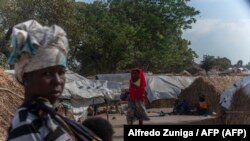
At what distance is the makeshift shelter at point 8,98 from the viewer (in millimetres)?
8031

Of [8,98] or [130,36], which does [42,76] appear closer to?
[8,98]

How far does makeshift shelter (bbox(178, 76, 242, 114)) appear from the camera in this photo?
2089 cm

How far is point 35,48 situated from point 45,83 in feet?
0.49

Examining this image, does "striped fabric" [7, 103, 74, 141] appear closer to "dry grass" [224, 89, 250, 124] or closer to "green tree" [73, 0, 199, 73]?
"dry grass" [224, 89, 250, 124]

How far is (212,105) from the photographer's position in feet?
69.5

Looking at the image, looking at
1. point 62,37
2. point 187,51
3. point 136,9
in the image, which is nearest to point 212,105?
point 62,37

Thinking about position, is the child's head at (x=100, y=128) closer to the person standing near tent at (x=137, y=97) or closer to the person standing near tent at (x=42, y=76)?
the person standing near tent at (x=42, y=76)

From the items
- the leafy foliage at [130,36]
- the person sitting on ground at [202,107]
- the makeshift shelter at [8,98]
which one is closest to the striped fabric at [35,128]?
the makeshift shelter at [8,98]

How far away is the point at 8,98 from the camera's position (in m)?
8.34

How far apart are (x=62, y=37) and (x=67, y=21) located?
19.8 m

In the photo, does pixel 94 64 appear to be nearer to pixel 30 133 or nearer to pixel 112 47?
pixel 112 47

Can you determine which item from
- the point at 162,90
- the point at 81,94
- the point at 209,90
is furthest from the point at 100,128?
the point at 162,90

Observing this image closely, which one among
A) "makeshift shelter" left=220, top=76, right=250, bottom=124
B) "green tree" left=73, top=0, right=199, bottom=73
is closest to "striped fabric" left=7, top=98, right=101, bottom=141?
"makeshift shelter" left=220, top=76, right=250, bottom=124

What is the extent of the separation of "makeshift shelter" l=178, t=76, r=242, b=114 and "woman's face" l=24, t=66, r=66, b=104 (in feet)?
62.3
